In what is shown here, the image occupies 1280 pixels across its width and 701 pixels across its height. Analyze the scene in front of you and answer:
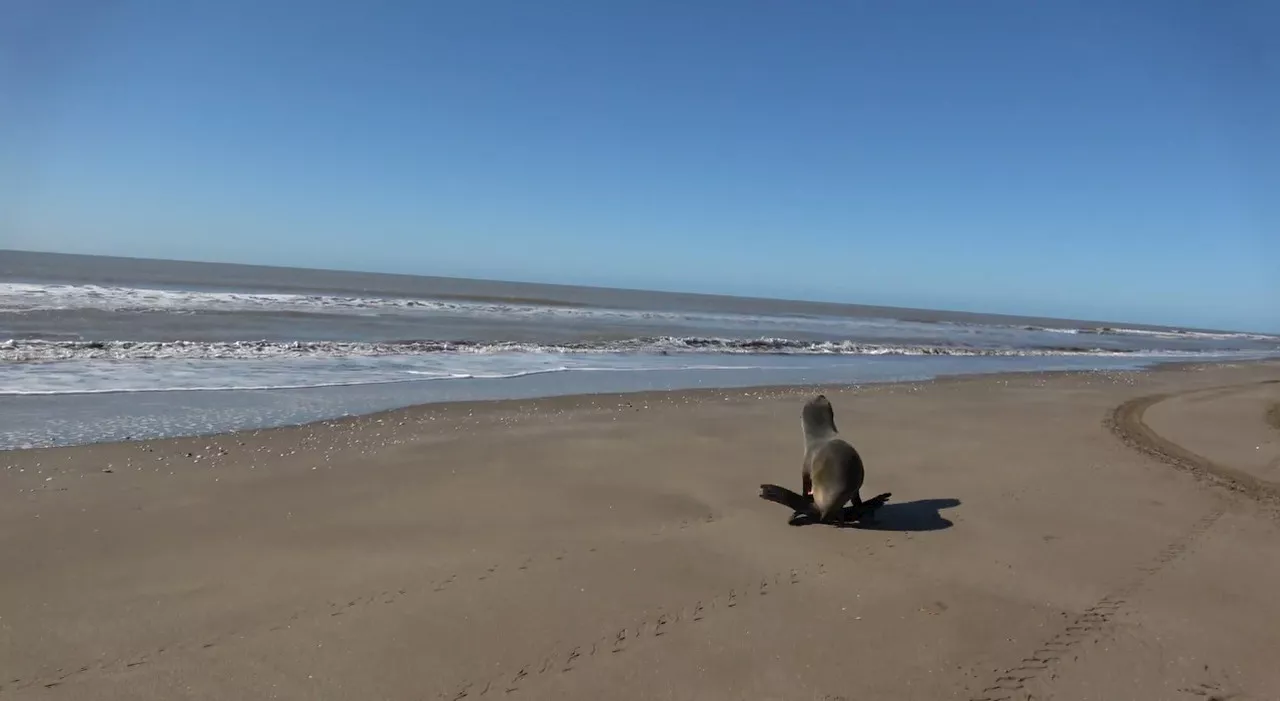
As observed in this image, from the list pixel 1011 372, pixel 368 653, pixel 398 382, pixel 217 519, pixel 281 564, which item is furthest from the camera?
pixel 1011 372

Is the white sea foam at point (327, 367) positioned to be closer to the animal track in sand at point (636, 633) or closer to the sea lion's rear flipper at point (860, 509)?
the sea lion's rear flipper at point (860, 509)

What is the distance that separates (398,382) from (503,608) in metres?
9.31

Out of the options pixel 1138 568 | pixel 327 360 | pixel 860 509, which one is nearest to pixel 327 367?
pixel 327 360

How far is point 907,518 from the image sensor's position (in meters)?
5.78

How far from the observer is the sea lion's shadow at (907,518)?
5512 millimetres

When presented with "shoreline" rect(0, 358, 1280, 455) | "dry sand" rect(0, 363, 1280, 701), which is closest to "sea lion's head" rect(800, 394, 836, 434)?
"dry sand" rect(0, 363, 1280, 701)

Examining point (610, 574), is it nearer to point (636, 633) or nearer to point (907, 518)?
point (636, 633)

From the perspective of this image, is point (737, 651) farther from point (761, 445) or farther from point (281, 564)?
point (761, 445)

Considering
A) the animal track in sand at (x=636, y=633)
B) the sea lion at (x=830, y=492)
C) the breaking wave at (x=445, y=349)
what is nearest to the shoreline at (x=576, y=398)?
the breaking wave at (x=445, y=349)

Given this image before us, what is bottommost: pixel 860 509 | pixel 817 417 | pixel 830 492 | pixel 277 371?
pixel 277 371

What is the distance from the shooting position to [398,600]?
13.1 ft

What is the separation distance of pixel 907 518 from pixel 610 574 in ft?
8.36

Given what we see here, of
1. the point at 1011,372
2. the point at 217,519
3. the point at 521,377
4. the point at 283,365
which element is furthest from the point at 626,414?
the point at 1011,372

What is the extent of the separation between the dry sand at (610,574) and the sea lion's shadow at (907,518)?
0.15 ft
